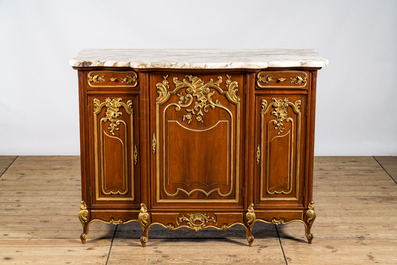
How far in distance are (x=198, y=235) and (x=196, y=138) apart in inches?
24.1

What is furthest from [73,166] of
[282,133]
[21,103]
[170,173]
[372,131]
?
[372,131]

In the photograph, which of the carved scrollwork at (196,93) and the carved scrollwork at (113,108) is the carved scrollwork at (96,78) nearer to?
the carved scrollwork at (113,108)

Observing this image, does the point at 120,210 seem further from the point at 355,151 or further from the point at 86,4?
the point at 355,151

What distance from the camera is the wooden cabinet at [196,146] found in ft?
11.4

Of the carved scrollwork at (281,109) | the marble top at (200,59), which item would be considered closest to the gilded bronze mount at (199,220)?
the carved scrollwork at (281,109)

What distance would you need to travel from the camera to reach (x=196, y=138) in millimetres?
3551

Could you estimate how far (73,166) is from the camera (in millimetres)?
5004

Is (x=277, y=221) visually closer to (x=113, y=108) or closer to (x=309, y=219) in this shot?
(x=309, y=219)

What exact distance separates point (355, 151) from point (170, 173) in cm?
222

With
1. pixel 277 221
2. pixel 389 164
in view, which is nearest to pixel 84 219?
pixel 277 221

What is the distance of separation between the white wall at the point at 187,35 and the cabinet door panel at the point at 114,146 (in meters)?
1.63

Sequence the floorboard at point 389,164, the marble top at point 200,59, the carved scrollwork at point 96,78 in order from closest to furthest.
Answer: the marble top at point 200,59 < the carved scrollwork at point 96,78 < the floorboard at point 389,164

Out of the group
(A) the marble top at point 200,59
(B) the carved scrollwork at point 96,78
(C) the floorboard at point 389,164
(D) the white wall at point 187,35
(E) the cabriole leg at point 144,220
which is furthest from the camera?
(D) the white wall at point 187,35

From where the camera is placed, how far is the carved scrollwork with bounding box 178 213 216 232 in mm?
3646
